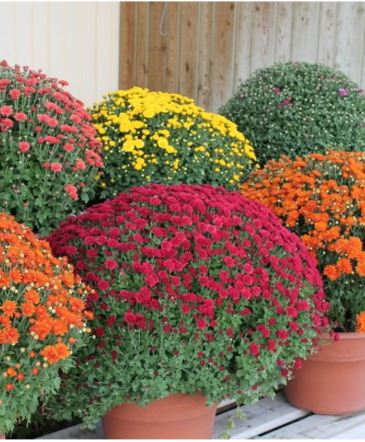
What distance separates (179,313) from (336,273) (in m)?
0.72

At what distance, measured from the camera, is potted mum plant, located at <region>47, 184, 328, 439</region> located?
2.08 m

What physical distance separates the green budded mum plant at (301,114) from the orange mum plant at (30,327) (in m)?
1.91

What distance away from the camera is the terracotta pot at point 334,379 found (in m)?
2.57

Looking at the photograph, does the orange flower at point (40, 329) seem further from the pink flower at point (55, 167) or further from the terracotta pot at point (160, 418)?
the pink flower at point (55, 167)

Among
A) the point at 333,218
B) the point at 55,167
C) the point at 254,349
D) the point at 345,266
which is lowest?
the point at 254,349

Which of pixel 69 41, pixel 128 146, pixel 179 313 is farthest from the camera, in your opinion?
pixel 69 41

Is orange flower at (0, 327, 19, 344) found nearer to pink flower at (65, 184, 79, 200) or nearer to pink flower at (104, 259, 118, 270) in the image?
pink flower at (104, 259, 118, 270)

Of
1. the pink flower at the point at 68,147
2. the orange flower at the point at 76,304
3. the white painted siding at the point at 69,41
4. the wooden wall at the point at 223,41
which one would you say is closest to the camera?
the orange flower at the point at 76,304

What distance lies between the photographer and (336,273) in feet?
8.48

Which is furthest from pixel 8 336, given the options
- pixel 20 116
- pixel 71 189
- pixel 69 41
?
pixel 69 41

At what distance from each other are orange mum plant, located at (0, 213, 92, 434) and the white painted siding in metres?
3.72

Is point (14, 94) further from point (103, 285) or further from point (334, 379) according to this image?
point (334, 379)

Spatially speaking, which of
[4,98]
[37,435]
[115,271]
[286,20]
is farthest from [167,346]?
[286,20]

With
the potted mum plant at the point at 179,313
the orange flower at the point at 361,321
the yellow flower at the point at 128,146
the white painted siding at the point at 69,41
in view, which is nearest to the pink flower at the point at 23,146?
the potted mum plant at the point at 179,313
